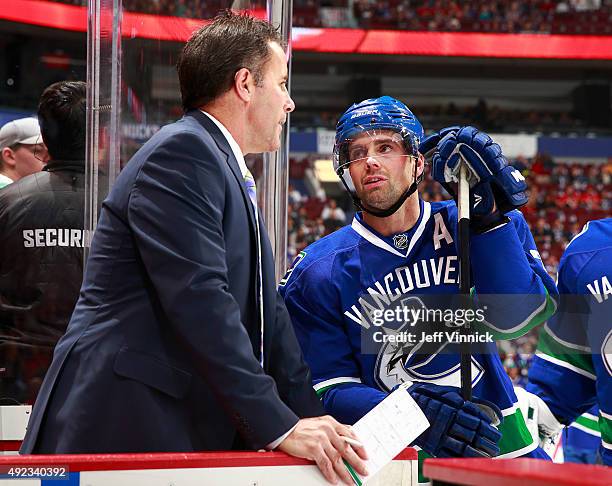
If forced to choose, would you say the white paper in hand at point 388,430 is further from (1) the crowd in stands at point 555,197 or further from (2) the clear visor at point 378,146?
(1) the crowd in stands at point 555,197

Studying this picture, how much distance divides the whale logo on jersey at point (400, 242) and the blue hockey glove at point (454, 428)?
34cm

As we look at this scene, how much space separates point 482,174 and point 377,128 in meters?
0.32

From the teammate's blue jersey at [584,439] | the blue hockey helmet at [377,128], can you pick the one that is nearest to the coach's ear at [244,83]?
the blue hockey helmet at [377,128]

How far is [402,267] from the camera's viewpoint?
72.4 inches

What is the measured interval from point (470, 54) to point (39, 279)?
13.4 m

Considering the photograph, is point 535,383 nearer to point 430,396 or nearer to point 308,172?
point 430,396

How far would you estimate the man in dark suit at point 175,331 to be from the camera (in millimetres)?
1262

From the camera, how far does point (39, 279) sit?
2.31 m

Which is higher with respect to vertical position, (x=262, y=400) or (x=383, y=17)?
(x=383, y=17)

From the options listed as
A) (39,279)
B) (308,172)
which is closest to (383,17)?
(308,172)

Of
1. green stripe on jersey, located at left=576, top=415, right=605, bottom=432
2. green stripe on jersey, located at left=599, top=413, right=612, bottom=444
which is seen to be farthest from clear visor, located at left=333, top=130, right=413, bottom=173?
green stripe on jersey, located at left=576, top=415, right=605, bottom=432

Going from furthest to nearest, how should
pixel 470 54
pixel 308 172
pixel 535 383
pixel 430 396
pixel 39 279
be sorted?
1. pixel 470 54
2. pixel 308 172
3. pixel 39 279
4. pixel 535 383
5. pixel 430 396

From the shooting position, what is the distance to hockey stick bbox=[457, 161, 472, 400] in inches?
65.6

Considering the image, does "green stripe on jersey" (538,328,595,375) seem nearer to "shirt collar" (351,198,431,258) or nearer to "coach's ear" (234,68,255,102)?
"shirt collar" (351,198,431,258)
